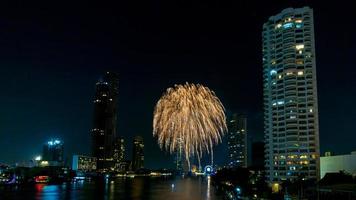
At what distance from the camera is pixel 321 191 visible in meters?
58.7

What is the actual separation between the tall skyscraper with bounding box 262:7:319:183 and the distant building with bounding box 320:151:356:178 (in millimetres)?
10633

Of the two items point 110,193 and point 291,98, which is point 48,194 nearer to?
point 110,193

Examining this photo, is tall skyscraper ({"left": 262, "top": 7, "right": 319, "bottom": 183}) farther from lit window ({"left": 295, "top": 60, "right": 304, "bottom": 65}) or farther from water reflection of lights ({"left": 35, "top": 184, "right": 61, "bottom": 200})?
water reflection of lights ({"left": 35, "top": 184, "right": 61, "bottom": 200})

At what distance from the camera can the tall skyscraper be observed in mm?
111875

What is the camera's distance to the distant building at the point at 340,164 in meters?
87.1

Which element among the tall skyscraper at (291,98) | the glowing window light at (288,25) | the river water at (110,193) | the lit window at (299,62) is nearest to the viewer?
the river water at (110,193)

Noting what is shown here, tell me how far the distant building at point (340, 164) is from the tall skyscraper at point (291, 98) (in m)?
10.6

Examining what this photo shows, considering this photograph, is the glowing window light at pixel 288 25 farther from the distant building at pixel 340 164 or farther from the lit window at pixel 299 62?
the distant building at pixel 340 164

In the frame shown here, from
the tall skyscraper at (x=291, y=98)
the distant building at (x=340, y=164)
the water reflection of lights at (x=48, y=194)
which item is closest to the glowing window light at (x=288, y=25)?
the tall skyscraper at (x=291, y=98)

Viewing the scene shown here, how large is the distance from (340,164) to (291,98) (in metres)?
30.1

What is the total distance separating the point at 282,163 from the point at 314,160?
29.4ft

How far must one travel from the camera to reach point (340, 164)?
90.9 metres

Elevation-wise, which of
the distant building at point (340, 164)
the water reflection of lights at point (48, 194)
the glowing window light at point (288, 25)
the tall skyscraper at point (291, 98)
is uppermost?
the glowing window light at point (288, 25)

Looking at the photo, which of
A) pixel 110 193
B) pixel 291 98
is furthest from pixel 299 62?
pixel 110 193
